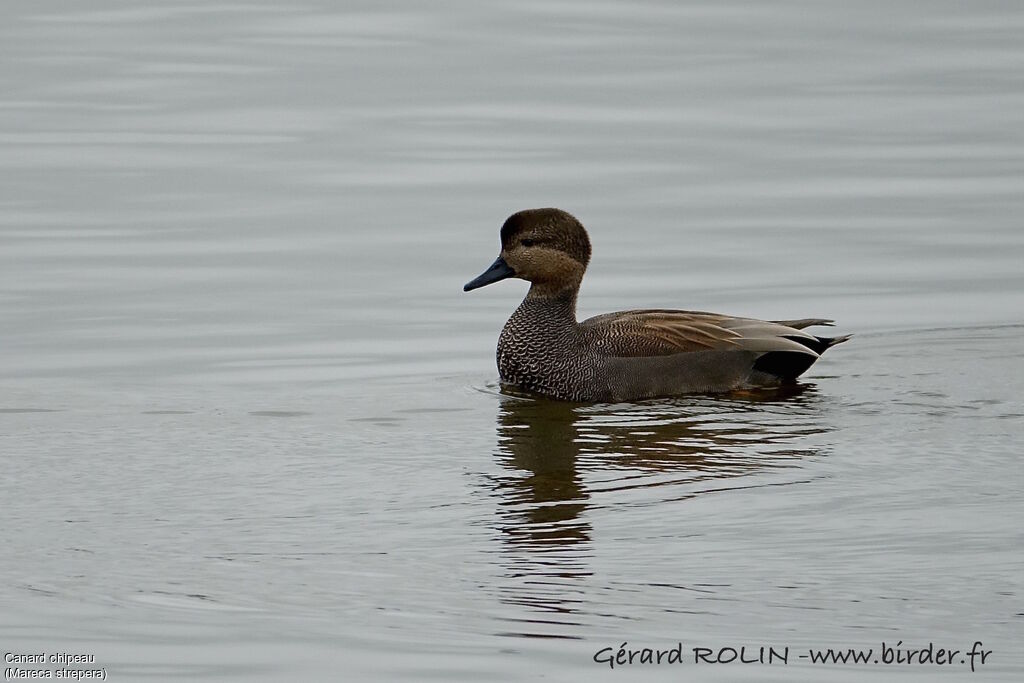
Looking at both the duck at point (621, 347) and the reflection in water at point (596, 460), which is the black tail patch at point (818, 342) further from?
the reflection in water at point (596, 460)

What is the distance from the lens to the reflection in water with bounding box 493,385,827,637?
6.96 meters

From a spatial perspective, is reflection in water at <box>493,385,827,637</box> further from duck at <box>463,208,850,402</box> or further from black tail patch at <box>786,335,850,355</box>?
black tail patch at <box>786,335,850,355</box>

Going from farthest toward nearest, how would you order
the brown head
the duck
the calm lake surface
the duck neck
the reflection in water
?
the brown head, the duck neck, the duck, the reflection in water, the calm lake surface

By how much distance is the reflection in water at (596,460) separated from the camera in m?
6.96

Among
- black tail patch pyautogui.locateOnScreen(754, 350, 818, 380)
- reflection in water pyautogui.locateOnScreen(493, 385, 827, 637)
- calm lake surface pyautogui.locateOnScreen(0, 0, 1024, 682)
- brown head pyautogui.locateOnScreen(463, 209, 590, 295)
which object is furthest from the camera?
brown head pyautogui.locateOnScreen(463, 209, 590, 295)

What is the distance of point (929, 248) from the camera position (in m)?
14.7

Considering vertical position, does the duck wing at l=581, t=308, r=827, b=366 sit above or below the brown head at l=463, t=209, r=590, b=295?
below

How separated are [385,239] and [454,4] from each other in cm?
1389

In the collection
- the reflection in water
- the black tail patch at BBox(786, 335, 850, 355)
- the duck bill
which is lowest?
the reflection in water

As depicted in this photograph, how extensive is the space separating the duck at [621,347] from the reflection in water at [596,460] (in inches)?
5.6

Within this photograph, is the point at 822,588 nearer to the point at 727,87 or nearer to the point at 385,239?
the point at 385,239

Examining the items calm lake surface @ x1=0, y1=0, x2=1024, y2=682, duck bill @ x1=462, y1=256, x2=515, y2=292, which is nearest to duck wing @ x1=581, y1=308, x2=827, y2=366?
calm lake surface @ x1=0, y1=0, x2=1024, y2=682

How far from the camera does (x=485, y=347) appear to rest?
40.5 ft

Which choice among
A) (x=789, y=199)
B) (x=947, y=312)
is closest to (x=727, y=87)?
(x=789, y=199)
